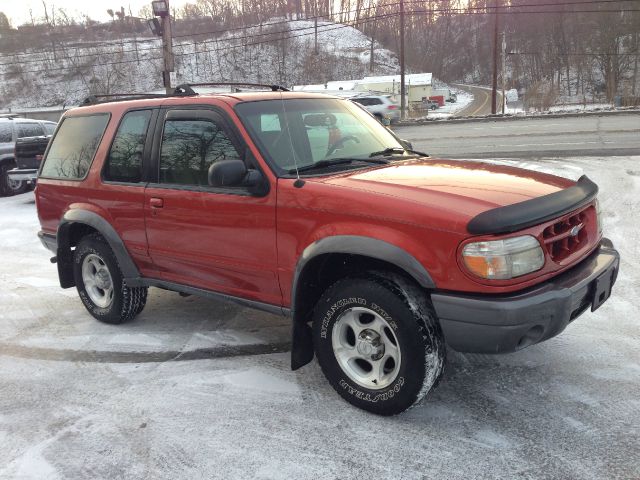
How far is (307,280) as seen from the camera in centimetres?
316

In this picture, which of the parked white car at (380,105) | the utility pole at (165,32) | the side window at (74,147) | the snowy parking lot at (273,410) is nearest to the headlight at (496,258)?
the snowy parking lot at (273,410)

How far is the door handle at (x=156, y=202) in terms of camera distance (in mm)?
3821

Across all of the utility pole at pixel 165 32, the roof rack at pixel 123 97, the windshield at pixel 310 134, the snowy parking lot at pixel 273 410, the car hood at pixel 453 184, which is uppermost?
the utility pole at pixel 165 32

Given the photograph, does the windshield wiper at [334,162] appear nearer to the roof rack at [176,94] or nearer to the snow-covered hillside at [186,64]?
the roof rack at [176,94]

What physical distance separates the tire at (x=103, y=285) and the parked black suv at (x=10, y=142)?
935 cm

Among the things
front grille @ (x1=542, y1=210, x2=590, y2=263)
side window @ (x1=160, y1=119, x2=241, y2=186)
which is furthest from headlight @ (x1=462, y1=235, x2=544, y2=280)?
side window @ (x1=160, y1=119, x2=241, y2=186)

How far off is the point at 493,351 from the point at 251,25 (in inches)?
4224

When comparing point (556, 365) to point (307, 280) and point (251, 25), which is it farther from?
point (251, 25)

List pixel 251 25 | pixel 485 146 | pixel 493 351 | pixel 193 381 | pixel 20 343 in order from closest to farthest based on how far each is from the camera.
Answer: pixel 493 351 < pixel 193 381 < pixel 20 343 < pixel 485 146 < pixel 251 25

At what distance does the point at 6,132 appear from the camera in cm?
1254

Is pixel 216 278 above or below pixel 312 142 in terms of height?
below

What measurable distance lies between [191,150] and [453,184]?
1.84 m

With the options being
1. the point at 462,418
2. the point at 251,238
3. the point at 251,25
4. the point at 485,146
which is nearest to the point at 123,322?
the point at 251,238

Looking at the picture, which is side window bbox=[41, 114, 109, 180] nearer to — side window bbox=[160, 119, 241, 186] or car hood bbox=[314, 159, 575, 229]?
side window bbox=[160, 119, 241, 186]
